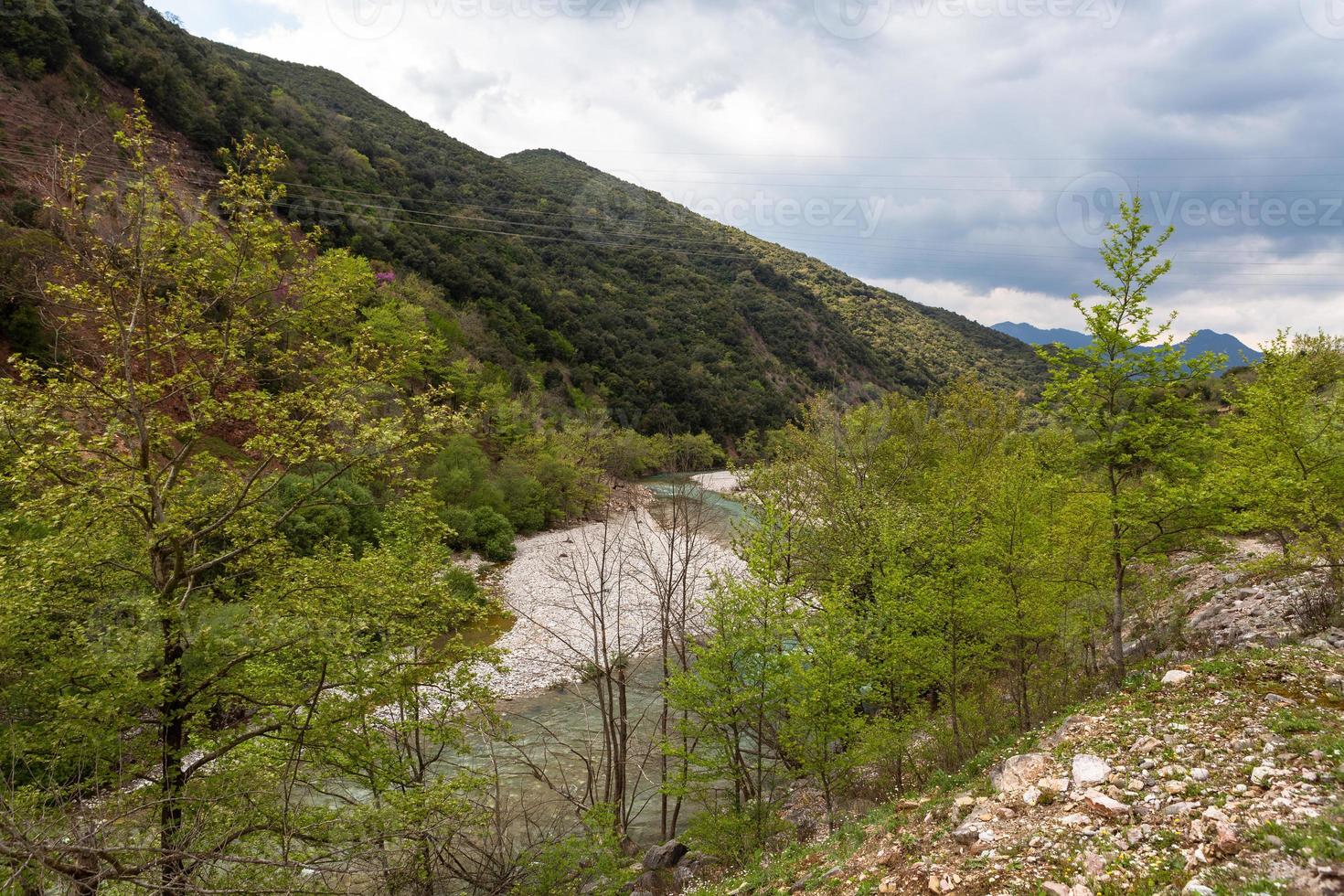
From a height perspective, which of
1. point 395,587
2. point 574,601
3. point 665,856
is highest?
point 395,587

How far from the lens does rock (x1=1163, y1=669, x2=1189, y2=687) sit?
28.6 feet

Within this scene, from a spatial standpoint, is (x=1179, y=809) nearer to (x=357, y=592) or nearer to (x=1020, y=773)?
(x=1020, y=773)

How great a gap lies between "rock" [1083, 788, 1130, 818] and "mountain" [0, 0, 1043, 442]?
13612mm

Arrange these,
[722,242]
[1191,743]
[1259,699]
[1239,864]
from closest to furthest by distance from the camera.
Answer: [1239,864] → [1191,743] → [1259,699] → [722,242]

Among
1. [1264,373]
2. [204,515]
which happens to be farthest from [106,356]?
[1264,373]

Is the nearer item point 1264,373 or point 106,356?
point 106,356

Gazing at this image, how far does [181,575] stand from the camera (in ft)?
25.0

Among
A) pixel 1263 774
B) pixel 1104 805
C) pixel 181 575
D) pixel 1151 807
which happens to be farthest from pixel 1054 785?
pixel 181 575

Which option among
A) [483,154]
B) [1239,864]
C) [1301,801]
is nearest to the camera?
[1239,864]

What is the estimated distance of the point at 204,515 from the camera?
8.56m

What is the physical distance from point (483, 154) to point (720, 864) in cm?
11303

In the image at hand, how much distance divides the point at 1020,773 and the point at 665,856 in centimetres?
756

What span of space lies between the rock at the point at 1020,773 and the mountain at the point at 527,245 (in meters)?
13.9

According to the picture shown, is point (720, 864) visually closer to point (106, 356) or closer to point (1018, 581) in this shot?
point (1018, 581)
